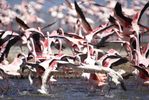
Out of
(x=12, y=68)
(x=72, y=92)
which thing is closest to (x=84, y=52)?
(x=72, y=92)

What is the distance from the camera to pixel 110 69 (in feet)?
38.4

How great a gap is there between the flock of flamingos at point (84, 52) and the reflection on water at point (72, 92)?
24 centimetres

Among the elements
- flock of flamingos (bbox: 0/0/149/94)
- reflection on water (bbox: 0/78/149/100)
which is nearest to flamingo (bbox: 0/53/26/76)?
flock of flamingos (bbox: 0/0/149/94)

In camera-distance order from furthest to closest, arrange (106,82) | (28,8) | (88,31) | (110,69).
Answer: (28,8) < (88,31) < (106,82) < (110,69)

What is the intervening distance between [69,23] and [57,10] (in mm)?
800

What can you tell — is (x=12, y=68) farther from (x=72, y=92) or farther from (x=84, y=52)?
(x=84, y=52)

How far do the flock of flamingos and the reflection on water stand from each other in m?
0.24

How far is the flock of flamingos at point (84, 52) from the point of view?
11906 millimetres

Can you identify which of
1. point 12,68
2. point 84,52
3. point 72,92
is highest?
point 84,52

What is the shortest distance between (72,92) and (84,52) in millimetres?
956

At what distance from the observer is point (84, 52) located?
42.5ft

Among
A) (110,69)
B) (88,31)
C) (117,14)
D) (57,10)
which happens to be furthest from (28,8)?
(110,69)

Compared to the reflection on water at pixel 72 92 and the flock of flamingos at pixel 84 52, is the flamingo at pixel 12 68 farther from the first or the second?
the reflection on water at pixel 72 92

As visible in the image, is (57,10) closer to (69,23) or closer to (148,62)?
(69,23)
